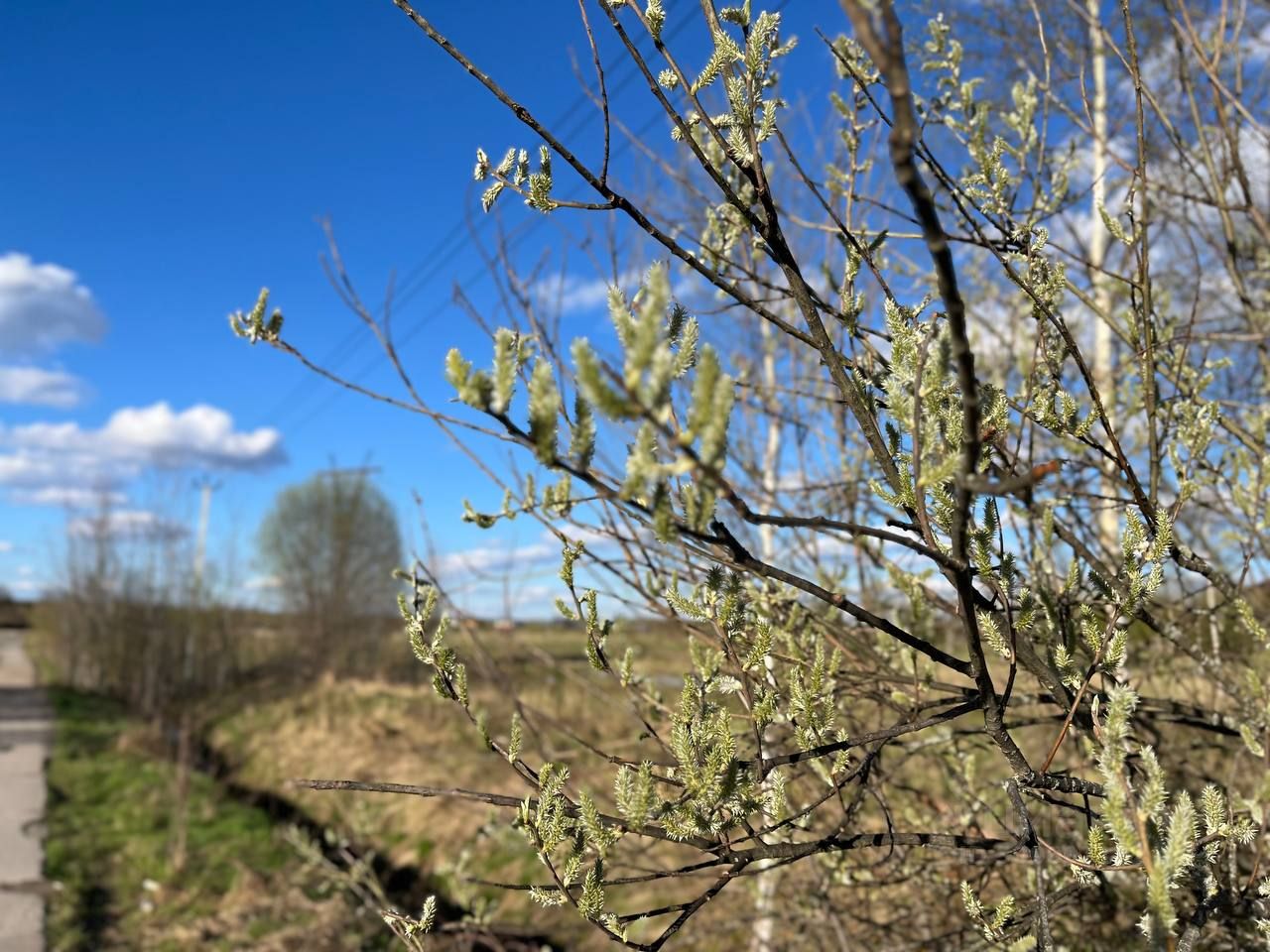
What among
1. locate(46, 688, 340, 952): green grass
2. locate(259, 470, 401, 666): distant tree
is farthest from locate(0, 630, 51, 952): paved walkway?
locate(259, 470, 401, 666): distant tree

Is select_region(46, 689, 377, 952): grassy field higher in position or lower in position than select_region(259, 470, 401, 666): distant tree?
lower

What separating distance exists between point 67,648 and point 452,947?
22590 mm

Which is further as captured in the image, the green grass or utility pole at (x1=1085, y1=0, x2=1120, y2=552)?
the green grass

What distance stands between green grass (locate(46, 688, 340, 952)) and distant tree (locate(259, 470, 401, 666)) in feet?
24.4

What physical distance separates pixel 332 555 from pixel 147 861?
13.7 m

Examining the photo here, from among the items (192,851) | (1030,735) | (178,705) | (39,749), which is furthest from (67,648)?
(1030,735)

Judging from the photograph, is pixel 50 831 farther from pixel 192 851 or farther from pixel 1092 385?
pixel 1092 385

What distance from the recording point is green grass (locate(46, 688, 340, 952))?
23.1 ft

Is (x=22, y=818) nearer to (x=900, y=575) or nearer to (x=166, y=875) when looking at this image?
(x=166, y=875)

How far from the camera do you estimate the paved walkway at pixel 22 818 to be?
690 centimetres

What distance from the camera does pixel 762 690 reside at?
122 centimetres

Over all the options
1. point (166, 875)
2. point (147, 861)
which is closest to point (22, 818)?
point (147, 861)

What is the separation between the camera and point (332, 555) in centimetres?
2188

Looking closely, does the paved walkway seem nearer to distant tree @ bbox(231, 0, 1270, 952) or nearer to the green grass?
the green grass
